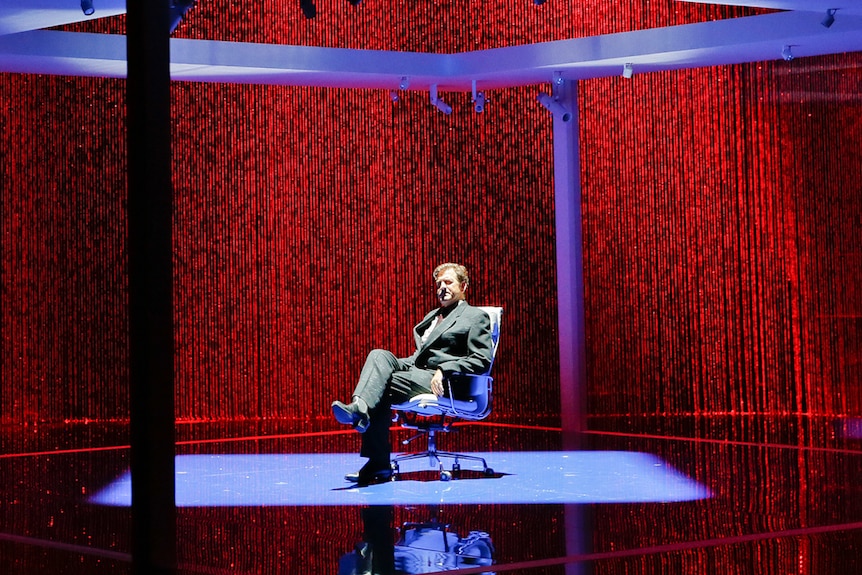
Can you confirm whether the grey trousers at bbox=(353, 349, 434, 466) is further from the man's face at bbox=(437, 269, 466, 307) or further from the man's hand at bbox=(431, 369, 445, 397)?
the man's face at bbox=(437, 269, 466, 307)

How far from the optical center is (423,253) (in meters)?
9.20

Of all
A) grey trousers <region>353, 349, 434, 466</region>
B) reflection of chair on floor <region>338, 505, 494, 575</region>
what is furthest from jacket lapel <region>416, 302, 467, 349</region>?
reflection of chair on floor <region>338, 505, 494, 575</region>

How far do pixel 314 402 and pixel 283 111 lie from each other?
2531 mm

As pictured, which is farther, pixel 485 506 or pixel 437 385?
pixel 437 385

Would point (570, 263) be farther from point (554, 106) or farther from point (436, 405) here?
point (436, 405)

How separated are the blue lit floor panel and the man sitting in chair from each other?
24 cm

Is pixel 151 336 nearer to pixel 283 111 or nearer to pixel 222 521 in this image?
pixel 222 521

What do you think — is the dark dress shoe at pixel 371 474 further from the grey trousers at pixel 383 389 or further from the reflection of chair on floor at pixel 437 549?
the reflection of chair on floor at pixel 437 549

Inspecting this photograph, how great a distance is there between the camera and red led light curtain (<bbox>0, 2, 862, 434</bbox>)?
809cm

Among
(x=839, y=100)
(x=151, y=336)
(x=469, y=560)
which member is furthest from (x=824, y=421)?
(x=151, y=336)

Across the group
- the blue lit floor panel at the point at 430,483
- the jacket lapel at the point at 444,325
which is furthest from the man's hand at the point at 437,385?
the blue lit floor panel at the point at 430,483

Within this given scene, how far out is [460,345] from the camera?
6113 millimetres

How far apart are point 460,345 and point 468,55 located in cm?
253

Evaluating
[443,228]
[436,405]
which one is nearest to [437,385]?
[436,405]
